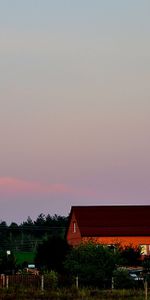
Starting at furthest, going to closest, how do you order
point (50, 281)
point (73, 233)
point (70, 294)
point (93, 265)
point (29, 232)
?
point (29, 232)
point (73, 233)
point (93, 265)
point (50, 281)
point (70, 294)

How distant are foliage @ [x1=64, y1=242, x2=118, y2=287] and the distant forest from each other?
198 feet

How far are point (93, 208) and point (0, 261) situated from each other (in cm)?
2303

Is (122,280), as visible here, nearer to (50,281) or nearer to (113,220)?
(50,281)

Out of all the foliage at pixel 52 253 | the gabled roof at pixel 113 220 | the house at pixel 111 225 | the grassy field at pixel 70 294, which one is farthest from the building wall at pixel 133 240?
the grassy field at pixel 70 294

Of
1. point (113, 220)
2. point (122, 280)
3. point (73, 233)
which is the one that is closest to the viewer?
point (122, 280)

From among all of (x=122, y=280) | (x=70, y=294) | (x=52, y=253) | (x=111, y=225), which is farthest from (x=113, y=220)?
(x=70, y=294)

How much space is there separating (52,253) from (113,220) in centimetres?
2171

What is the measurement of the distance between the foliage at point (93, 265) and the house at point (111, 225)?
27.0 metres

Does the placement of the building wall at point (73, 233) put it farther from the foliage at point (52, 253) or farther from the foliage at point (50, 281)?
the foliage at point (50, 281)

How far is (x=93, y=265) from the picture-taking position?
51.5 m

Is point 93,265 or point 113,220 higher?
point 113,220

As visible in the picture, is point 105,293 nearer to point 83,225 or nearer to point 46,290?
point 46,290

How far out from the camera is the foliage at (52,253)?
205 ft

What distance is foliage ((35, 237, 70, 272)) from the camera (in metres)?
62.6
